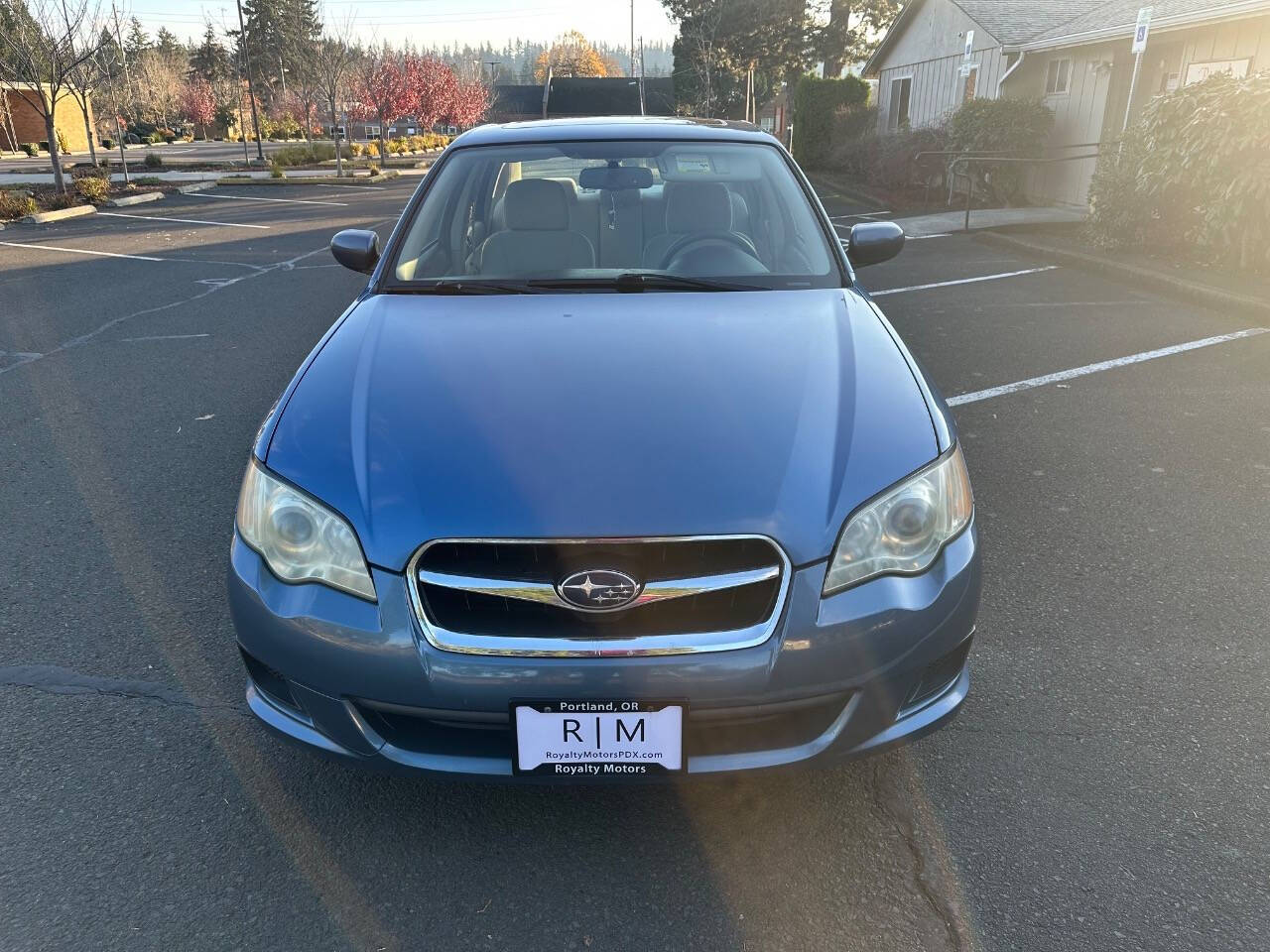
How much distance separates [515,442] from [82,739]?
1.50 metres

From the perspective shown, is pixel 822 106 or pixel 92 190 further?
pixel 822 106

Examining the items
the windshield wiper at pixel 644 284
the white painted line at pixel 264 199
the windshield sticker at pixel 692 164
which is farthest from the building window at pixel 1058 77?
the windshield wiper at pixel 644 284

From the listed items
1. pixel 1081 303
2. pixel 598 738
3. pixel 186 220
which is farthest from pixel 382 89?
pixel 598 738

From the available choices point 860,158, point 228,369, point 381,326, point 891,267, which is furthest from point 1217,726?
point 860,158

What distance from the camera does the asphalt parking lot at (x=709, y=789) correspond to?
1951 millimetres

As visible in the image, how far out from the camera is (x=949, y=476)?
2.12m

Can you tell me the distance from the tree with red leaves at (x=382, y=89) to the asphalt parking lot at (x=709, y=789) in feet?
90.3

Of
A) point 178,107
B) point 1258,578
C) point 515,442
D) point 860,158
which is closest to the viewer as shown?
point 515,442

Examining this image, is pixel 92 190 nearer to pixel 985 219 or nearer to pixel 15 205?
pixel 15 205

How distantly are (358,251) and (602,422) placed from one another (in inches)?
73.3

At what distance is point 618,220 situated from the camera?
3.47 metres

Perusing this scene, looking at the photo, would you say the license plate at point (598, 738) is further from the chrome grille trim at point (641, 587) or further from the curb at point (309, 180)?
the curb at point (309, 180)

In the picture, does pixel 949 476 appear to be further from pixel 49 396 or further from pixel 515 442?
pixel 49 396

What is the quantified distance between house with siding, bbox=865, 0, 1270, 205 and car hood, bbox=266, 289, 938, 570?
10.1 metres
